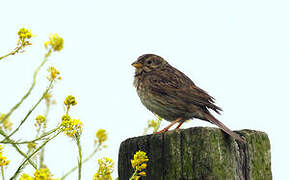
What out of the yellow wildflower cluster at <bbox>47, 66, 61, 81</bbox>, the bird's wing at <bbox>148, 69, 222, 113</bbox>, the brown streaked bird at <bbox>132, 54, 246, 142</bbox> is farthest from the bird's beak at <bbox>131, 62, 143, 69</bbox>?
the yellow wildflower cluster at <bbox>47, 66, 61, 81</bbox>

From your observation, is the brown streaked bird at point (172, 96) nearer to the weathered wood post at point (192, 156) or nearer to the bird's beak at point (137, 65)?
the bird's beak at point (137, 65)

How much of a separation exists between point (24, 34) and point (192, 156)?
206 centimetres

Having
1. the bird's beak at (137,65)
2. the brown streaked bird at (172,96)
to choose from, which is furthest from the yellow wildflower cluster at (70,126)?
the bird's beak at (137,65)

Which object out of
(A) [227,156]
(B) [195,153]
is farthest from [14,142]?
(A) [227,156]

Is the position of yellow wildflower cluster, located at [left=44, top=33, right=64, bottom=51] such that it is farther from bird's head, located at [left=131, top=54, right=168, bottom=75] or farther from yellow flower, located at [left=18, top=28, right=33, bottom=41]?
bird's head, located at [left=131, top=54, right=168, bottom=75]

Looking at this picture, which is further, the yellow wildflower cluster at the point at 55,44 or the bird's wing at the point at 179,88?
the bird's wing at the point at 179,88

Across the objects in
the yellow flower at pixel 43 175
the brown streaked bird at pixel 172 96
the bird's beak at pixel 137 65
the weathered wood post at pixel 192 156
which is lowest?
the yellow flower at pixel 43 175

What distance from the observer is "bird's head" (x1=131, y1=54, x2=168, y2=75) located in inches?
259

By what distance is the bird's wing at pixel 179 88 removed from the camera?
17.8 feet

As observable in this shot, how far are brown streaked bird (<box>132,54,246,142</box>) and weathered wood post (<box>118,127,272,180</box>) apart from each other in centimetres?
144

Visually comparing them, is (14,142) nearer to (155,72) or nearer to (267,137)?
(267,137)

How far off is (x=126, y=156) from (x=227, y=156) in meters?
0.97

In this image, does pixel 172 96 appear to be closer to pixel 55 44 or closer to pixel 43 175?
pixel 55 44

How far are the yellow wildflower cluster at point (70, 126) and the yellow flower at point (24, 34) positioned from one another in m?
0.90
